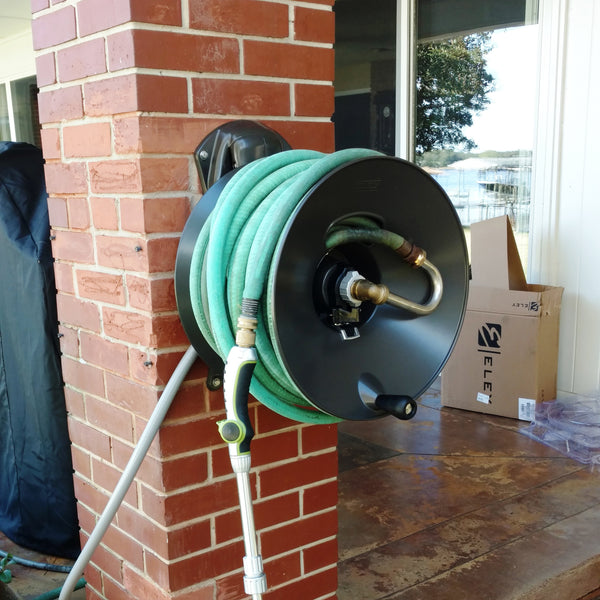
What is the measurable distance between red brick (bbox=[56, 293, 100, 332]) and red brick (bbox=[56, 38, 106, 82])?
54cm

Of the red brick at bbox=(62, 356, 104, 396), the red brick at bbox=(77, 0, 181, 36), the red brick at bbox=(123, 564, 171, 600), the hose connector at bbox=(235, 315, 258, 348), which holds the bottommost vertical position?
the red brick at bbox=(123, 564, 171, 600)

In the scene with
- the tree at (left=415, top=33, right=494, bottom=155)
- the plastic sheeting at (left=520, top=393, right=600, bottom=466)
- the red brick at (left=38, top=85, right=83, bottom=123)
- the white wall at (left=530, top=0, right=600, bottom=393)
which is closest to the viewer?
the red brick at (left=38, top=85, right=83, bottom=123)

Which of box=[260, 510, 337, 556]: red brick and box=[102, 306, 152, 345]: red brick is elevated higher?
box=[102, 306, 152, 345]: red brick

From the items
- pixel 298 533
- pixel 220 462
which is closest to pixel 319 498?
pixel 298 533

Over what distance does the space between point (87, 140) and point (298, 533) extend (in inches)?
43.2

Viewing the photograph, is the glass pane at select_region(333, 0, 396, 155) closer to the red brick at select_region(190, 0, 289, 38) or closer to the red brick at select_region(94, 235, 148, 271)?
the red brick at select_region(190, 0, 289, 38)

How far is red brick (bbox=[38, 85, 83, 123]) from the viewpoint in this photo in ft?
5.29

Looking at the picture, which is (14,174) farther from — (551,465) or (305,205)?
(551,465)

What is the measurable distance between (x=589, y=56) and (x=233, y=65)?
2.69m

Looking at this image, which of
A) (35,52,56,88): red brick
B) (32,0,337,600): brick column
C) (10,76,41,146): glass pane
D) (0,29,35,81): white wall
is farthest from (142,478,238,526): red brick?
(10,76,41,146): glass pane

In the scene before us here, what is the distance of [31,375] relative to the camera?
2322mm

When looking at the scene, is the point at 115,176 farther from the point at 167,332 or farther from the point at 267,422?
the point at 267,422

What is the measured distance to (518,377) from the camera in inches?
145

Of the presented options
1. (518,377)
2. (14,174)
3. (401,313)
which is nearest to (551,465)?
(518,377)
